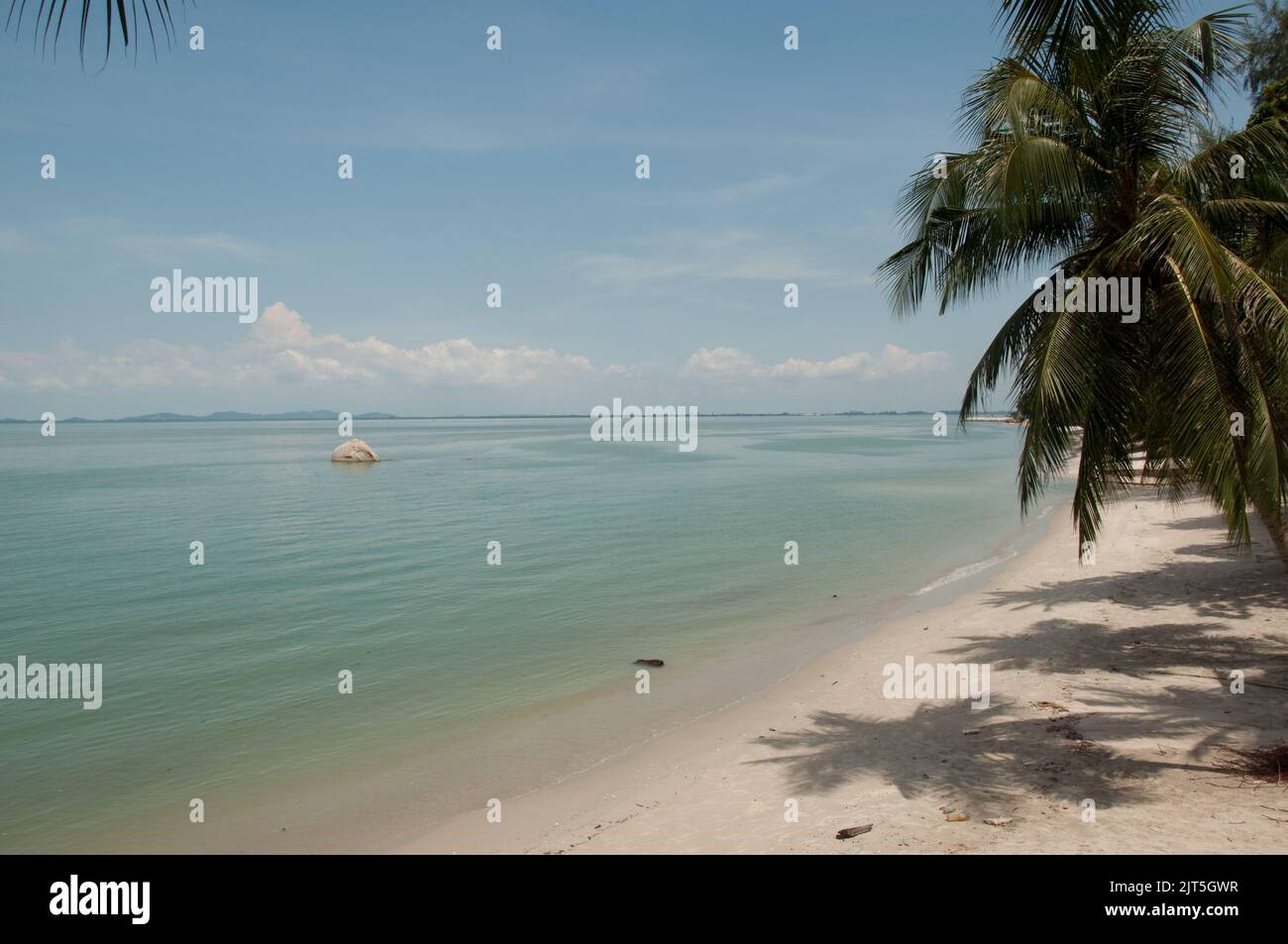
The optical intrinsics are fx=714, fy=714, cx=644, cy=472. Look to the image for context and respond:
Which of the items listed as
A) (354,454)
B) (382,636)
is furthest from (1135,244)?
(354,454)

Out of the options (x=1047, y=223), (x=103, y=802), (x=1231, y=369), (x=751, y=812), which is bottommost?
(x=103, y=802)

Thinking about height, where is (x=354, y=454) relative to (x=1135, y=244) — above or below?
below

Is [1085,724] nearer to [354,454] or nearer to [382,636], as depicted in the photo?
[382,636]

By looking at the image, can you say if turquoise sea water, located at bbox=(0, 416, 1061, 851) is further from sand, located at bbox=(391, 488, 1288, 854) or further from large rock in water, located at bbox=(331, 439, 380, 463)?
large rock in water, located at bbox=(331, 439, 380, 463)

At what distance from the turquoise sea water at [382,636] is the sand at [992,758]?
120cm

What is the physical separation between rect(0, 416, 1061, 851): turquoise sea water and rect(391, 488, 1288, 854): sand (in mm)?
1201

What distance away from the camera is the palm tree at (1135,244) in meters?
6.49

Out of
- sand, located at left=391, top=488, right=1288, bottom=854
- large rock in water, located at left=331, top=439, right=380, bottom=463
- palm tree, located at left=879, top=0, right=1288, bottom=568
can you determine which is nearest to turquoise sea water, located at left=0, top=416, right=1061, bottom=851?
sand, located at left=391, top=488, right=1288, bottom=854

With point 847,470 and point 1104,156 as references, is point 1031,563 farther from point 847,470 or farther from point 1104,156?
point 847,470

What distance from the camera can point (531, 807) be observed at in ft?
28.3

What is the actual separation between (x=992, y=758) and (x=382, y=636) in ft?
40.8

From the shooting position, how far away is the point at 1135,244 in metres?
6.82

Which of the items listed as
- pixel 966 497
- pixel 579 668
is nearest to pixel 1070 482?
pixel 966 497

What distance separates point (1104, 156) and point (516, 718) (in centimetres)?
1099
